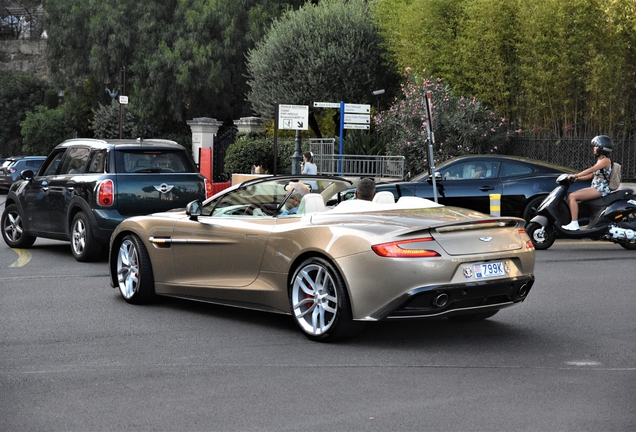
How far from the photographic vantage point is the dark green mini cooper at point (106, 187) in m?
12.8

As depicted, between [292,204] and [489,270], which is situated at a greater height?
[292,204]

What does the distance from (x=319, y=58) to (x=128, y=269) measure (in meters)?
29.5

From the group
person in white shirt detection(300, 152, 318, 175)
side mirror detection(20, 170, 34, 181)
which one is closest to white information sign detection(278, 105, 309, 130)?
person in white shirt detection(300, 152, 318, 175)

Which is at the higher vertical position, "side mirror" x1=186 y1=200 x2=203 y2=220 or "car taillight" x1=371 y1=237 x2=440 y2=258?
"side mirror" x1=186 y1=200 x2=203 y2=220

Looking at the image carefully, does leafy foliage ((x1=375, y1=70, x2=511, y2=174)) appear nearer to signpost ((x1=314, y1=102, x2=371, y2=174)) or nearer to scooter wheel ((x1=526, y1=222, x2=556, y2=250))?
signpost ((x1=314, y1=102, x2=371, y2=174))

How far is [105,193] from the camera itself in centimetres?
1273

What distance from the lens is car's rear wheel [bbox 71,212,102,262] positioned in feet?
42.3

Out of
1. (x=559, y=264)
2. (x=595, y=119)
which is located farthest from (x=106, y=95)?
(x=559, y=264)

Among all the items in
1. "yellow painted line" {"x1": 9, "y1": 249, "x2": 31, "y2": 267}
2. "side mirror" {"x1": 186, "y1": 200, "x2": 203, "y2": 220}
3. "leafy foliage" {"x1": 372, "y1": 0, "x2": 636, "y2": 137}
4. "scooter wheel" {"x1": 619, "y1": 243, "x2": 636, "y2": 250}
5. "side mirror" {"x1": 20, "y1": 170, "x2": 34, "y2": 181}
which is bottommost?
"yellow painted line" {"x1": 9, "y1": 249, "x2": 31, "y2": 267}

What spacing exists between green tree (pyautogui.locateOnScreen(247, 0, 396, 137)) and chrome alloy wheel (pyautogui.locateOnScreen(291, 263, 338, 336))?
3101cm

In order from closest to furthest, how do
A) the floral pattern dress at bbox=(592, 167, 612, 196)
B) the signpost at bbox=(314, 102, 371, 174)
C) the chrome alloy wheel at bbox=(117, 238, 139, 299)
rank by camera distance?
the chrome alloy wheel at bbox=(117, 238, 139, 299), the floral pattern dress at bbox=(592, 167, 612, 196), the signpost at bbox=(314, 102, 371, 174)

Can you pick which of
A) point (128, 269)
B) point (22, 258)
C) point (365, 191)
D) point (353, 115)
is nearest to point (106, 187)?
point (22, 258)

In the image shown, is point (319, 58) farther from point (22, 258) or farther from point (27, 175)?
point (22, 258)

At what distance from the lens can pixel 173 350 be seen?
23.0ft
